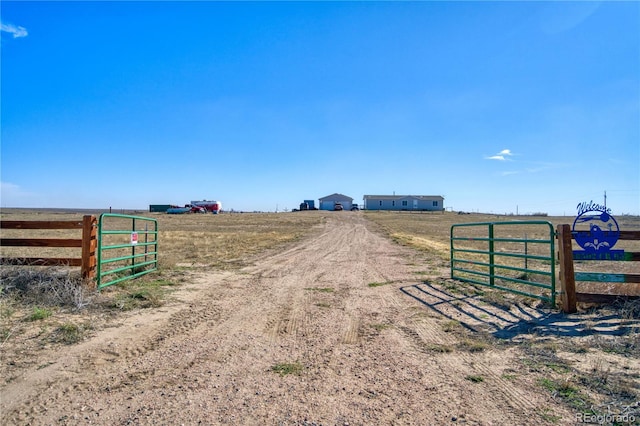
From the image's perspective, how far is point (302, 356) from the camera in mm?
4531

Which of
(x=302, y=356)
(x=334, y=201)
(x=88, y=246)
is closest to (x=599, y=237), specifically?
(x=302, y=356)

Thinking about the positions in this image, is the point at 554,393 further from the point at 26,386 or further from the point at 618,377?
the point at 26,386

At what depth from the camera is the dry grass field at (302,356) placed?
3293mm

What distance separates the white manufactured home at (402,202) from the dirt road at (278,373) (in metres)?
87.0

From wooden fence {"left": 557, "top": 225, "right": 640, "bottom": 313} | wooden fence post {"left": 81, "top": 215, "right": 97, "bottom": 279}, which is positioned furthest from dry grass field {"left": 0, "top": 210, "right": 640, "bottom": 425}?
wooden fence post {"left": 81, "top": 215, "right": 97, "bottom": 279}

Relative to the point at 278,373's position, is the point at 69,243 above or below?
above

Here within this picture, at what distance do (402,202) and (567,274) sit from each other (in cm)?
8797

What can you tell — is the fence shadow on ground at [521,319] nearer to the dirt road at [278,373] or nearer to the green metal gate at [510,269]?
the dirt road at [278,373]

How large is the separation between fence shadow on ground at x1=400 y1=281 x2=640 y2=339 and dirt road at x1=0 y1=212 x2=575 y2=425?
0.28 m

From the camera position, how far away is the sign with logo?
6.57m

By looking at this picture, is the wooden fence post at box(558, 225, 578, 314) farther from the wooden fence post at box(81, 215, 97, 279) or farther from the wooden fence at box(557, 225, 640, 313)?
the wooden fence post at box(81, 215, 97, 279)

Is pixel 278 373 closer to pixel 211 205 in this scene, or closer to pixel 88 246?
pixel 88 246

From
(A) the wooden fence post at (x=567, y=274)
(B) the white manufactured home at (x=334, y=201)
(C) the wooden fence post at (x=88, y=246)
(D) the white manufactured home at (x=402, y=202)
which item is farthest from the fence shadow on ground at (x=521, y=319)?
(D) the white manufactured home at (x=402, y=202)

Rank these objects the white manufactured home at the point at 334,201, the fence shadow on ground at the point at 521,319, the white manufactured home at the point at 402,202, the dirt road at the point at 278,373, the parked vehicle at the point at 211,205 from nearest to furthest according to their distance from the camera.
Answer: the dirt road at the point at 278,373
the fence shadow on ground at the point at 521,319
the parked vehicle at the point at 211,205
the white manufactured home at the point at 334,201
the white manufactured home at the point at 402,202
